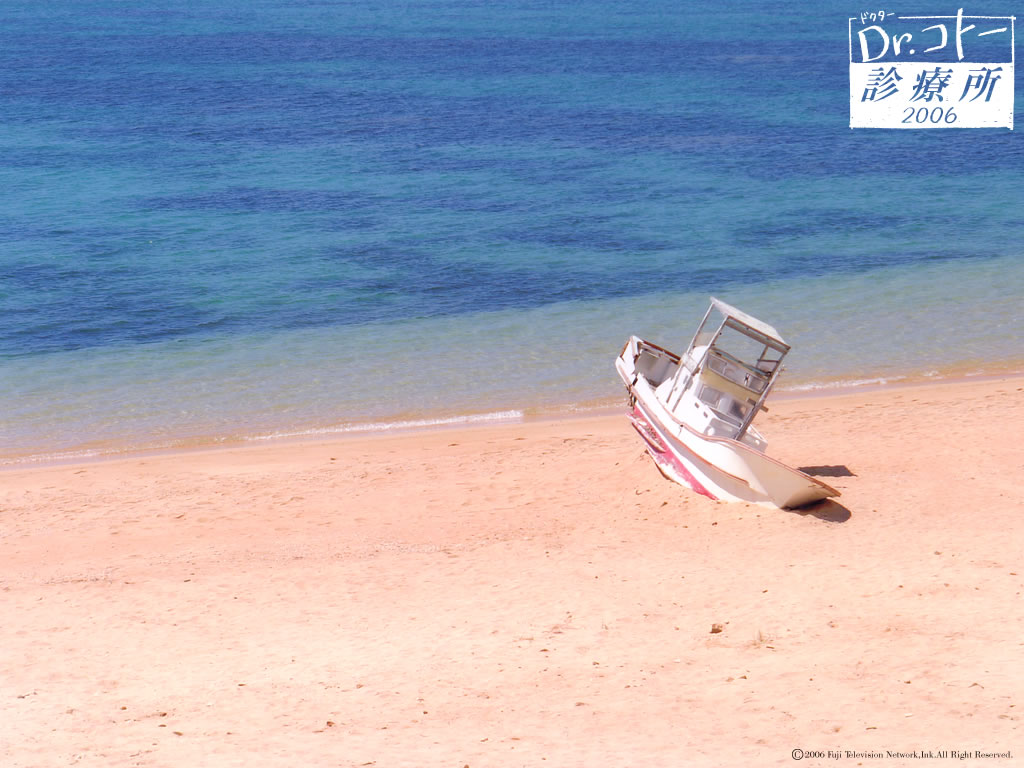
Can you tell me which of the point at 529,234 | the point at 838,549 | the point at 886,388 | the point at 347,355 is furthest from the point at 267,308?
the point at 838,549

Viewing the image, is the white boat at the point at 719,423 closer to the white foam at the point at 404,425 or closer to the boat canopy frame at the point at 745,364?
the boat canopy frame at the point at 745,364

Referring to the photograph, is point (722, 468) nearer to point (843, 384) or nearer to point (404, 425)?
point (404, 425)

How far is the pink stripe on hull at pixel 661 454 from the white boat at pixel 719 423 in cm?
1

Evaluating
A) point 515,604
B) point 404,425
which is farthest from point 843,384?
point 515,604

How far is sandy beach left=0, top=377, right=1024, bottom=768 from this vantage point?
8.89 m

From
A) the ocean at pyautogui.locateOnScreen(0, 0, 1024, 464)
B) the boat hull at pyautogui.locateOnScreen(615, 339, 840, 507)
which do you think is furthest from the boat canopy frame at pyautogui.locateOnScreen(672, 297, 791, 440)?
the ocean at pyautogui.locateOnScreen(0, 0, 1024, 464)

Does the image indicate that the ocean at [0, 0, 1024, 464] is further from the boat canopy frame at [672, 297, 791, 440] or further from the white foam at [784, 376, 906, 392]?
the boat canopy frame at [672, 297, 791, 440]

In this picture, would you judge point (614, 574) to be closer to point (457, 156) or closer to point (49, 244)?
point (49, 244)

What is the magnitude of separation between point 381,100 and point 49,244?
21555 millimetres

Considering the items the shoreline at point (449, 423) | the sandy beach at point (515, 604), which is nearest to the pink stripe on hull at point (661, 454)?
the sandy beach at point (515, 604)

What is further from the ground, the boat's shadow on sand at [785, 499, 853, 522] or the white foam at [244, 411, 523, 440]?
the white foam at [244, 411, 523, 440]

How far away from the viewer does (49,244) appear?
29.7m

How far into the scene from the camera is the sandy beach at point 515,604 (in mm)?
8891

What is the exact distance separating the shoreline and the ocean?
0.41 ft
